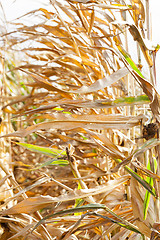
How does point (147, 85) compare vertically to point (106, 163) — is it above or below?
above

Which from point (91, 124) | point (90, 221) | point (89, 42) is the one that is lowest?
point (90, 221)

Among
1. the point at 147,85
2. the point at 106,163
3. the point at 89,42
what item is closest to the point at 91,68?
the point at 89,42

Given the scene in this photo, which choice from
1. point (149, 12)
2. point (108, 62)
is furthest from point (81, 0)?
point (108, 62)

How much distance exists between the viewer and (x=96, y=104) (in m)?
0.37

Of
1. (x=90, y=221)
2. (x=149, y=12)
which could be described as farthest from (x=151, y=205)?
(x=149, y=12)

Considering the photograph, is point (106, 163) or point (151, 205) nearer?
point (151, 205)

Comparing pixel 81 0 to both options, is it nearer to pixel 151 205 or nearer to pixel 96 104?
pixel 96 104

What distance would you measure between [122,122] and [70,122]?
0.22 feet

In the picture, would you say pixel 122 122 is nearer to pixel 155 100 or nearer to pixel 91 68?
pixel 155 100

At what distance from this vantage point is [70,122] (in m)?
0.37

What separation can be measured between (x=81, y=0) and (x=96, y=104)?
0.13 metres

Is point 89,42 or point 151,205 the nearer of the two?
point 151,205

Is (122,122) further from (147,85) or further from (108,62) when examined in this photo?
(108,62)

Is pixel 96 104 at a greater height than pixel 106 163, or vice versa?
pixel 96 104
